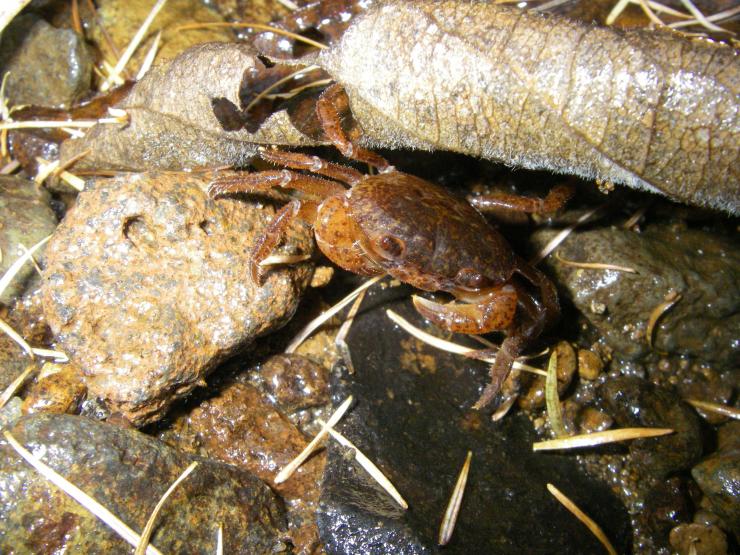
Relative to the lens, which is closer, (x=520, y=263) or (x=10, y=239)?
(x=10, y=239)

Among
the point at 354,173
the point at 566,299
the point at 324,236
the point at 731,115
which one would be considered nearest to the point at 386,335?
the point at 324,236

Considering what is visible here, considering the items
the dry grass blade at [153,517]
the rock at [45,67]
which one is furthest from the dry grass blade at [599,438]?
the rock at [45,67]

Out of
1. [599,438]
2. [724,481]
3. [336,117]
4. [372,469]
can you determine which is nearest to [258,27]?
[336,117]

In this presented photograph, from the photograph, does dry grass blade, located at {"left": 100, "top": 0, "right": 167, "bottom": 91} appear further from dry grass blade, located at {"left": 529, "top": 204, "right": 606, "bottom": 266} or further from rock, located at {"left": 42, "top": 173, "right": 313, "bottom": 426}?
dry grass blade, located at {"left": 529, "top": 204, "right": 606, "bottom": 266}

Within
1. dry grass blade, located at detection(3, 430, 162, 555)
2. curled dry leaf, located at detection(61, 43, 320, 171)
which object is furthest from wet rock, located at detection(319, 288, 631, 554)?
curled dry leaf, located at detection(61, 43, 320, 171)

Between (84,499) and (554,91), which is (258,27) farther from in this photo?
(84,499)

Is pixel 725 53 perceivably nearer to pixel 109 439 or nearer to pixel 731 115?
pixel 731 115

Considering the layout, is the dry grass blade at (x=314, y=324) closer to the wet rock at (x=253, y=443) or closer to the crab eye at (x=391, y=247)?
the wet rock at (x=253, y=443)
